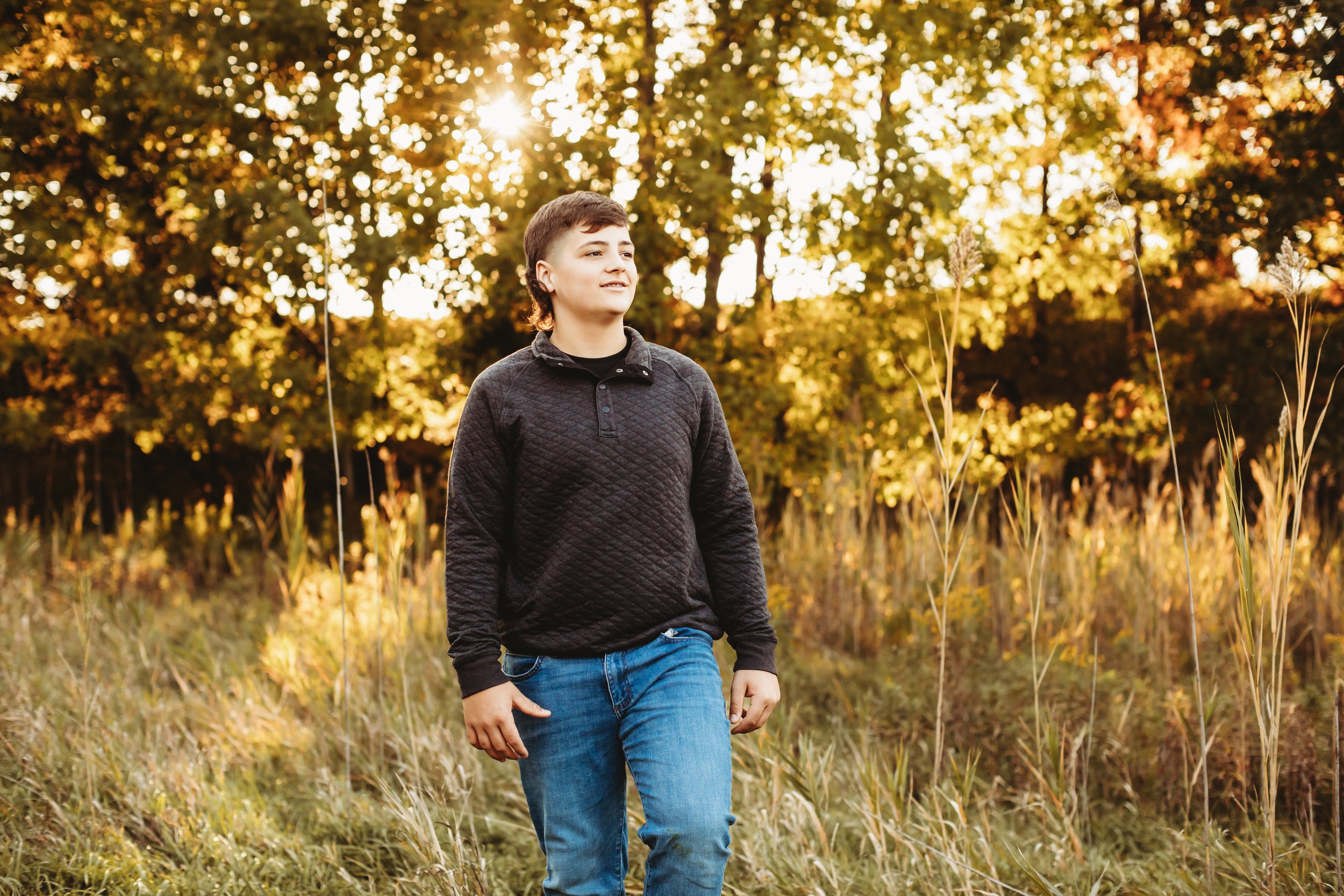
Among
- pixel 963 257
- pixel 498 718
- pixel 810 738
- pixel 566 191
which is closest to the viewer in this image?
pixel 498 718

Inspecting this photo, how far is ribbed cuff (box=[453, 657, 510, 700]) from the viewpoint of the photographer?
176 cm

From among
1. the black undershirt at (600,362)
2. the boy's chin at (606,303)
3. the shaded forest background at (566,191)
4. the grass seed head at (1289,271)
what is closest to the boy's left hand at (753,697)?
the black undershirt at (600,362)

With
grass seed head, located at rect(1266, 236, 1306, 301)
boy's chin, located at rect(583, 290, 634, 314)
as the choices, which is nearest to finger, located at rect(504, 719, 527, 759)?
boy's chin, located at rect(583, 290, 634, 314)

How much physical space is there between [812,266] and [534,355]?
509 centimetres

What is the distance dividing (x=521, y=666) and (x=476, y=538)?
27 centimetres

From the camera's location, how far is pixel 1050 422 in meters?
9.71

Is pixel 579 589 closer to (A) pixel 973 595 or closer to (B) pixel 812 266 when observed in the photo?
(A) pixel 973 595

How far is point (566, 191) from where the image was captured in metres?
5.67

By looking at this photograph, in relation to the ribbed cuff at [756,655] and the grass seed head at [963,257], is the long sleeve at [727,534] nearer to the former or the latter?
the ribbed cuff at [756,655]

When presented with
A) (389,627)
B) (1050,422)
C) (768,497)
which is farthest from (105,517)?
(1050,422)

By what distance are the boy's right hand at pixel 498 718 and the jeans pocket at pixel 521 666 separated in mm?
Answer: 55

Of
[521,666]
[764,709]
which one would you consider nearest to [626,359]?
[521,666]

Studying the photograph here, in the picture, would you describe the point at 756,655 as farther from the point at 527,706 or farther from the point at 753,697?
the point at 527,706

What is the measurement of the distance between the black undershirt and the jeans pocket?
0.58 m
